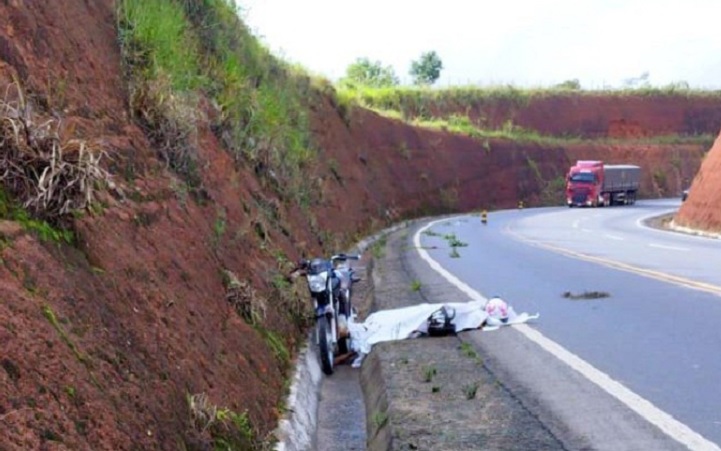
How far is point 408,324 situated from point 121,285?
19.1 feet

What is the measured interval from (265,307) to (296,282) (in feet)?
8.86

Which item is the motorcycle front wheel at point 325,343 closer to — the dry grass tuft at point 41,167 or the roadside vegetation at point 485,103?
the dry grass tuft at point 41,167

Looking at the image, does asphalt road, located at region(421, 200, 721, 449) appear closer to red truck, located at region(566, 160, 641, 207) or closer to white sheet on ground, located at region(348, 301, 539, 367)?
white sheet on ground, located at region(348, 301, 539, 367)

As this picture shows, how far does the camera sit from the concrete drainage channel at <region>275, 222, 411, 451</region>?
803 centimetres

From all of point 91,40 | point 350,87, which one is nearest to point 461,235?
point 91,40

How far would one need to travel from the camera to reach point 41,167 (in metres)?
6.17

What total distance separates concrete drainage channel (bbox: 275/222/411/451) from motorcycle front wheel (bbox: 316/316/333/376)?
0.13 metres

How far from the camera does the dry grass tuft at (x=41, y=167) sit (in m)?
6.00

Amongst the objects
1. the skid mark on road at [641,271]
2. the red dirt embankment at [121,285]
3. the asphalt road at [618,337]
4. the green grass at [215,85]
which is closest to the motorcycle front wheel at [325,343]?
the red dirt embankment at [121,285]

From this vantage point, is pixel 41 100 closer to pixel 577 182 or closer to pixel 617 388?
pixel 617 388

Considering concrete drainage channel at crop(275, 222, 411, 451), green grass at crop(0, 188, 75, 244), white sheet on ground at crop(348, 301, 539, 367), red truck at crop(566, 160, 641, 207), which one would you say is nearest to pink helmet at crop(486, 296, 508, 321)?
white sheet on ground at crop(348, 301, 539, 367)

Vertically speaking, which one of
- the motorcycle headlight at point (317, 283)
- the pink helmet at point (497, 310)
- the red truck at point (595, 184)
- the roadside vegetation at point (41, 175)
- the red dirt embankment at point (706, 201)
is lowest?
the red truck at point (595, 184)

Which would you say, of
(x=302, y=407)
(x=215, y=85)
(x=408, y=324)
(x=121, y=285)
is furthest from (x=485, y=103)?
(x=121, y=285)

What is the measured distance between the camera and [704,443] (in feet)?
20.5
